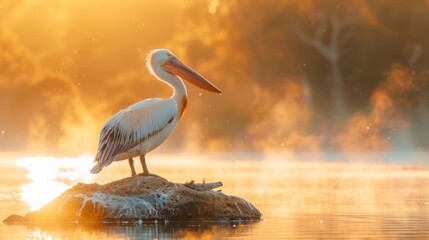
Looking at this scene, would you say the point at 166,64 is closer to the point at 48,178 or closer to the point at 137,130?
the point at 137,130

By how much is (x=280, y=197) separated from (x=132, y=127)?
426 centimetres

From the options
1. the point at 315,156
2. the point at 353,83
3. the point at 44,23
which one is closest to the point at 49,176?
the point at 315,156

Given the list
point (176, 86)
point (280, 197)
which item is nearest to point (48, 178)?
point (280, 197)

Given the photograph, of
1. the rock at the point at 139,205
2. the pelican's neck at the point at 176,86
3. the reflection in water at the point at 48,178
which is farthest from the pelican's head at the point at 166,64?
the reflection in water at the point at 48,178

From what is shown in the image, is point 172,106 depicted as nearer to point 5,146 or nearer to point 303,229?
point 303,229

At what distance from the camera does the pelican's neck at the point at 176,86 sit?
19.3m

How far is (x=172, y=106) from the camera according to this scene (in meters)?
19.1

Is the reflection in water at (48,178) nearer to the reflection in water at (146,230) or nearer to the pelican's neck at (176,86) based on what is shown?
the pelican's neck at (176,86)

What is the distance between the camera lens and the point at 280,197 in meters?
22.5

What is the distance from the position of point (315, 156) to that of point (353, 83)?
24.7ft

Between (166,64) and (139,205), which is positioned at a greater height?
(166,64)

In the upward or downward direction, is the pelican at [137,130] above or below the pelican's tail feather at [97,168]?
above

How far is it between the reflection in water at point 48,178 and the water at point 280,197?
0.07 feet

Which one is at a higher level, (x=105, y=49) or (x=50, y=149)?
(x=105, y=49)
